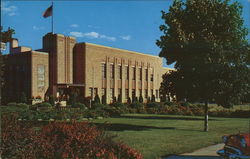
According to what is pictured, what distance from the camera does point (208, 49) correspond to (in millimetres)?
15648

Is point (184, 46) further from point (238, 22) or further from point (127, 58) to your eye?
point (127, 58)

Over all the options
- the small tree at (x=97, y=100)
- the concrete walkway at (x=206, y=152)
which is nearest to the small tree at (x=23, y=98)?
the small tree at (x=97, y=100)

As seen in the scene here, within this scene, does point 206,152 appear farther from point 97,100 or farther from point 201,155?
point 97,100

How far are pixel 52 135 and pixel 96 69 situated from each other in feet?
124

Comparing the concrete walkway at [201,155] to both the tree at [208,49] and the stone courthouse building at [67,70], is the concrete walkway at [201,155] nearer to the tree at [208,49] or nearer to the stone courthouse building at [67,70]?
the tree at [208,49]

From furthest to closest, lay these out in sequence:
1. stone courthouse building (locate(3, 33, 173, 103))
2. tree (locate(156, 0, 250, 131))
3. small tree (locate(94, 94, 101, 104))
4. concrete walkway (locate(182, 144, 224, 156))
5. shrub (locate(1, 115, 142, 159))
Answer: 1. small tree (locate(94, 94, 101, 104))
2. stone courthouse building (locate(3, 33, 173, 103))
3. tree (locate(156, 0, 250, 131))
4. concrete walkway (locate(182, 144, 224, 156))
5. shrub (locate(1, 115, 142, 159))

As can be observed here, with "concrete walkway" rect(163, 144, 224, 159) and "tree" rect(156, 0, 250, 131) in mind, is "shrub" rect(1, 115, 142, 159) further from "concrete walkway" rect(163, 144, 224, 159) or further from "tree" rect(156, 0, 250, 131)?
"tree" rect(156, 0, 250, 131)

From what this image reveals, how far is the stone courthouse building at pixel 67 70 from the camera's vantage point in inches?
1608

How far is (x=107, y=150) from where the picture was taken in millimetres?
8125

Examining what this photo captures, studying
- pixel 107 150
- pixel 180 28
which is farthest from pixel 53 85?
pixel 107 150

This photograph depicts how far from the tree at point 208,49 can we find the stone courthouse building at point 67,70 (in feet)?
87.5

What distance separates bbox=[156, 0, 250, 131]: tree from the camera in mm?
15719

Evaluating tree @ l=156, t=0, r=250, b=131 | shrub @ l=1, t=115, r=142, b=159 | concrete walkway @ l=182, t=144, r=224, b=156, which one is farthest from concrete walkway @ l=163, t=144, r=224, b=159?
tree @ l=156, t=0, r=250, b=131

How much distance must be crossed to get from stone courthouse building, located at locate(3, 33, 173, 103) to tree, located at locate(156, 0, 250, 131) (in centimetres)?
2668
